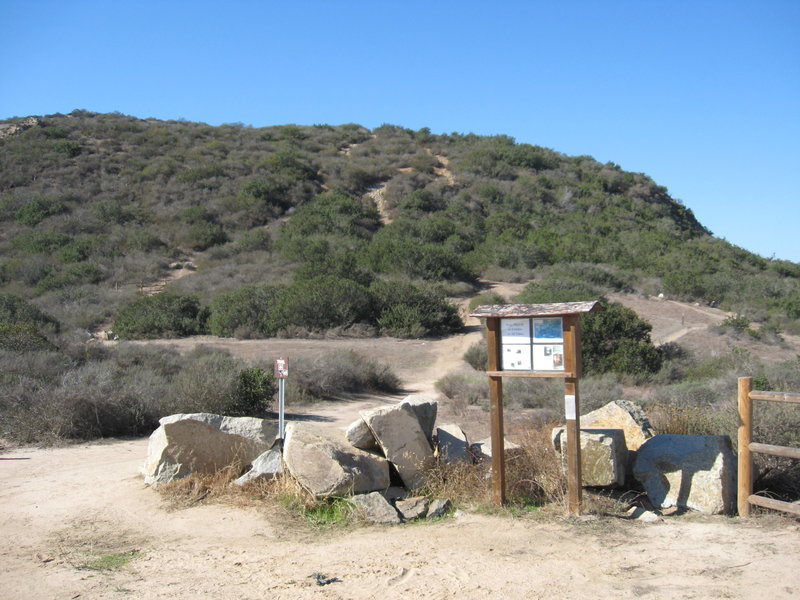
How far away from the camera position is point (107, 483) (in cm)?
739

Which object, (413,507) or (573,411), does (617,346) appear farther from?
(413,507)

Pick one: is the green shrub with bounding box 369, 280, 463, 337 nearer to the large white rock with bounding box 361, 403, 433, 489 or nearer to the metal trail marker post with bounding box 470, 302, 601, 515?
the large white rock with bounding box 361, 403, 433, 489

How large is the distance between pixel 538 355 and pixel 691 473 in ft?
6.03

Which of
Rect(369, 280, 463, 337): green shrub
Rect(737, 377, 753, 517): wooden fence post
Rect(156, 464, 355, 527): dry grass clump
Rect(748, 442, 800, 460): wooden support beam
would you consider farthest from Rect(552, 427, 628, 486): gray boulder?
Rect(369, 280, 463, 337): green shrub

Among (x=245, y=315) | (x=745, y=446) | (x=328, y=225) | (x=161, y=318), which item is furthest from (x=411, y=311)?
(x=745, y=446)

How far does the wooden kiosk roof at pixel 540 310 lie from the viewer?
589 centimetres

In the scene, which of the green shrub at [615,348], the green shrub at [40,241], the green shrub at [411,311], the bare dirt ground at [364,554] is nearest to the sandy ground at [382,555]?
the bare dirt ground at [364,554]

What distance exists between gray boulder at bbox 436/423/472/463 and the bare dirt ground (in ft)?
2.71

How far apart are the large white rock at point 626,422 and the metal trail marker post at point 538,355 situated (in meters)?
1.45

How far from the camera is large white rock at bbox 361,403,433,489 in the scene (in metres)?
6.57

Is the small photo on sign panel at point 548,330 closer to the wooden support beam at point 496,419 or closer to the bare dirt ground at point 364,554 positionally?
the wooden support beam at point 496,419

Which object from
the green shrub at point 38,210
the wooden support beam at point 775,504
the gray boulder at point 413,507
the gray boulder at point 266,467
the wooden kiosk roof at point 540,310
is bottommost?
the gray boulder at point 413,507

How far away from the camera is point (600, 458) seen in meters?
6.41

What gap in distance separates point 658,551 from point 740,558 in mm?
566
